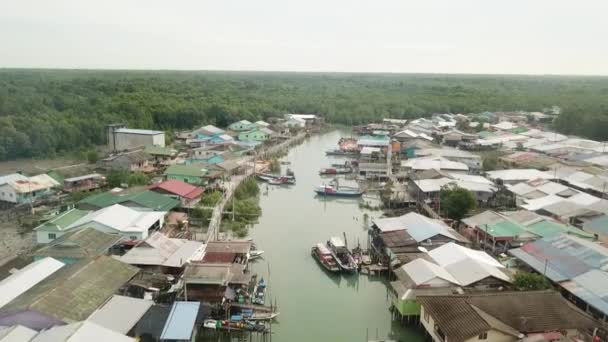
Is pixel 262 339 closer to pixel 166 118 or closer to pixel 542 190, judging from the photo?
pixel 542 190

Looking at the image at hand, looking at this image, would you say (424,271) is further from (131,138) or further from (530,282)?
(131,138)

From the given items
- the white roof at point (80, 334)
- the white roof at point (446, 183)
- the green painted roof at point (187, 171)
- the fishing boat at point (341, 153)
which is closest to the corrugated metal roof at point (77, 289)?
the white roof at point (80, 334)

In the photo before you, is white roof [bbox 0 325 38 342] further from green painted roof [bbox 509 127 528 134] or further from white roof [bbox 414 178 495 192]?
green painted roof [bbox 509 127 528 134]

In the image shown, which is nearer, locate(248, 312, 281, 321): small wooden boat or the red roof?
locate(248, 312, 281, 321): small wooden boat

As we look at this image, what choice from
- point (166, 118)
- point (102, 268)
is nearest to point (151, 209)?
point (102, 268)

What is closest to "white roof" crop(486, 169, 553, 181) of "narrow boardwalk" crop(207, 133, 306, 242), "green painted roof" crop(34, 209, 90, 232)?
"narrow boardwalk" crop(207, 133, 306, 242)

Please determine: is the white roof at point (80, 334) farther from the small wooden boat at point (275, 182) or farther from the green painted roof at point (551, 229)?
the small wooden boat at point (275, 182)

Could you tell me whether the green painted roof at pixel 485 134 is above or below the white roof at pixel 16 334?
above
